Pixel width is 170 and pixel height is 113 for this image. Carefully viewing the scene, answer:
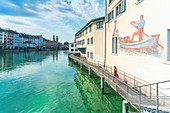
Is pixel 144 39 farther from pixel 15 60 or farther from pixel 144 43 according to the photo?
pixel 15 60

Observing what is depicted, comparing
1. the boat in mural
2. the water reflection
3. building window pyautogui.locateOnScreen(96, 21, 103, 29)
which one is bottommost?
the water reflection

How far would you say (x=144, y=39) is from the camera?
9078 mm

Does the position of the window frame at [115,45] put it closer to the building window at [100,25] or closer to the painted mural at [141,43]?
the painted mural at [141,43]

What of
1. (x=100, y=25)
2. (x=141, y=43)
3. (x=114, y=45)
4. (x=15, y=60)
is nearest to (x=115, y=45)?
(x=114, y=45)

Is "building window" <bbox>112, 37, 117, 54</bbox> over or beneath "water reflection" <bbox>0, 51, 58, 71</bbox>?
over

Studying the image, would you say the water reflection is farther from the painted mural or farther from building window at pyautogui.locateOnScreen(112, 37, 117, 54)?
the painted mural

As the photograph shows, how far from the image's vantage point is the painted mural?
7.82 m

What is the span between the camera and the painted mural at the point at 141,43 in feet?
25.6

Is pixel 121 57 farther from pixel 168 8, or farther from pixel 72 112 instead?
pixel 72 112

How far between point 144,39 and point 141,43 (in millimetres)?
502

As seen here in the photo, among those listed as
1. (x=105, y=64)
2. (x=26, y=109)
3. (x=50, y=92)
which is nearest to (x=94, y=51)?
(x=105, y=64)

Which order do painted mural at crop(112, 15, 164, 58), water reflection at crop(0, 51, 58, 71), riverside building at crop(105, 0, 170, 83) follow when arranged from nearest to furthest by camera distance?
riverside building at crop(105, 0, 170, 83) → painted mural at crop(112, 15, 164, 58) → water reflection at crop(0, 51, 58, 71)

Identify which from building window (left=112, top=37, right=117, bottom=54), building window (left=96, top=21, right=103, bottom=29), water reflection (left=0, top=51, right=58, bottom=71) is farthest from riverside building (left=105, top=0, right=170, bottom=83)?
water reflection (left=0, top=51, right=58, bottom=71)

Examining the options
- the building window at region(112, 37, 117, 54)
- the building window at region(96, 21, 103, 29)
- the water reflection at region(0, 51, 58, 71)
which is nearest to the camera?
the building window at region(112, 37, 117, 54)
